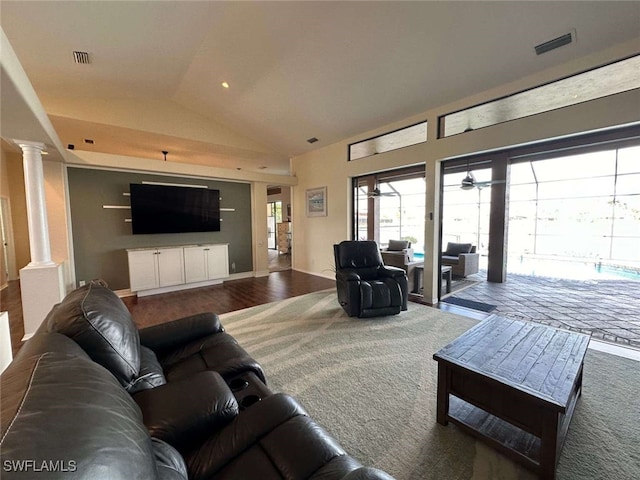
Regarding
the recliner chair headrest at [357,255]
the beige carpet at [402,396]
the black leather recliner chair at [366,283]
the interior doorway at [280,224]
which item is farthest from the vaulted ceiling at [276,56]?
the interior doorway at [280,224]

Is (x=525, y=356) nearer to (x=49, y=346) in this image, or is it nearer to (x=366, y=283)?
(x=366, y=283)

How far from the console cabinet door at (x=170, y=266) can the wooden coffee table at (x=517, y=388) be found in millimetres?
4932

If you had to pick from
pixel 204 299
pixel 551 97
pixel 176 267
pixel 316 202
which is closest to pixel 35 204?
pixel 176 267

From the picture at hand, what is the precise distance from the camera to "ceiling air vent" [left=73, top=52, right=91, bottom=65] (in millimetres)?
3453

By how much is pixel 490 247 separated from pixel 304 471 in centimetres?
625

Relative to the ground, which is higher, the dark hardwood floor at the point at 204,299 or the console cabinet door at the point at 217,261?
the console cabinet door at the point at 217,261

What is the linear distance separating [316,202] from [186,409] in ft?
18.5

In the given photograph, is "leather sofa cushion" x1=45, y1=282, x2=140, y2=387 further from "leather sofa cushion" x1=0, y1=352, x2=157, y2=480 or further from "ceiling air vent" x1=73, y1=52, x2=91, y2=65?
"ceiling air vent" x1=73, y1=52, x2=91, y2=65

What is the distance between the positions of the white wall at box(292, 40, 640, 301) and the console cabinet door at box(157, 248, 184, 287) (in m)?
2.89

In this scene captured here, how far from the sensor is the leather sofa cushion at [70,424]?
54 cm

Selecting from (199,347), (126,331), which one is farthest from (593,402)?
(126,331)

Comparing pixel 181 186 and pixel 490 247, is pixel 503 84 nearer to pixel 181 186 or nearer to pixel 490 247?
pixel 490 247

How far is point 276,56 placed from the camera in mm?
3807

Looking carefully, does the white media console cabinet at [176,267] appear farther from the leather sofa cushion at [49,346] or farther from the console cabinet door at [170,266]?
the leather sofa cushion at [49,346]
